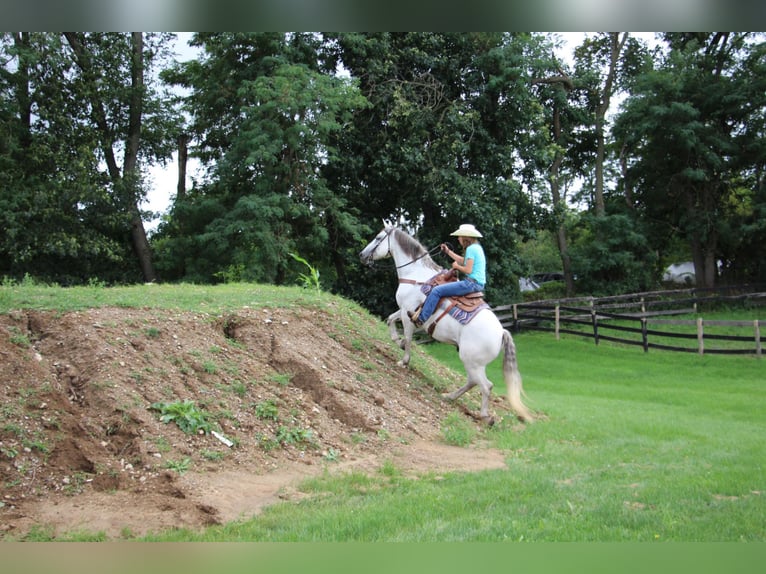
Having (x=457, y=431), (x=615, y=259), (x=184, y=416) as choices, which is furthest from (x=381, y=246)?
(x=615, y=259)

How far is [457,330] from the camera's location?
25.9ft

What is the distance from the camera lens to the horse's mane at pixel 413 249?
863 centimetres

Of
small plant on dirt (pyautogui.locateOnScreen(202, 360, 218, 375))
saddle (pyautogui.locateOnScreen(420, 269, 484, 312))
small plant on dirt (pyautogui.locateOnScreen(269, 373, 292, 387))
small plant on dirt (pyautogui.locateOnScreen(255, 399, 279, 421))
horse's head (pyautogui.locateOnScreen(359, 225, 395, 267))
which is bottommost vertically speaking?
small plant on dirt (pyautogui.locateOnScreen(255, 399, 279, 421))

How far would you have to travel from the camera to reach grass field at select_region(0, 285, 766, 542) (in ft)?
13.6

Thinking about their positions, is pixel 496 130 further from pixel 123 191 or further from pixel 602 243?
pixel 123 191

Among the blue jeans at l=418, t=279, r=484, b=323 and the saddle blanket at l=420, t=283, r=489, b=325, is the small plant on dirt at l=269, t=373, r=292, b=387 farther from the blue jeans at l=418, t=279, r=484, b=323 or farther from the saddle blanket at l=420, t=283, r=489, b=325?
the saddle blanket at l=420, t=283, r=489, b=325

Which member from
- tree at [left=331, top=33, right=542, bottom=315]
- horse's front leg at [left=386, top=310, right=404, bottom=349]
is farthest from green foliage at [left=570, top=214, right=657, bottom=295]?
horse's front leg at [left=386, top=310, right=404, bottom=349]

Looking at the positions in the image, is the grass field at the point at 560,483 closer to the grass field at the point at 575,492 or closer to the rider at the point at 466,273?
the grass field at the point at 575,492

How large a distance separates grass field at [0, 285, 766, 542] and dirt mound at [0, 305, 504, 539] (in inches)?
16.0

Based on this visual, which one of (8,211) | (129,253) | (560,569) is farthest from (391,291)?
(560,569)

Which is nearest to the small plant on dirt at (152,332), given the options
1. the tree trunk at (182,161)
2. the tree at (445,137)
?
the tree at (445,137)

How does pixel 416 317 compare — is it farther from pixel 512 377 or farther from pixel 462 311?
pixel 512 377

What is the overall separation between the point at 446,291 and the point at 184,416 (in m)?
3.51

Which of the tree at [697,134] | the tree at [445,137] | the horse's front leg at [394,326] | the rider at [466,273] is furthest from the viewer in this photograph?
the tree at [697,134]
